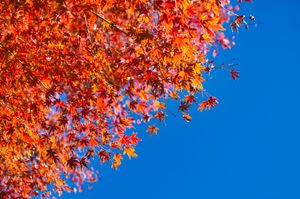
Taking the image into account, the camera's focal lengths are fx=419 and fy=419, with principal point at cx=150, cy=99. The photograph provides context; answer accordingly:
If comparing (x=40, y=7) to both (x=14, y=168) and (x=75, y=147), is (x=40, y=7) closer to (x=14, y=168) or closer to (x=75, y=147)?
(x=75, y=147)

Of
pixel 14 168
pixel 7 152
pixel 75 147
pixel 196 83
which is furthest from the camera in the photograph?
pixel 14 168

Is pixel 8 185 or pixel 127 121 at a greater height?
pixel 8 185

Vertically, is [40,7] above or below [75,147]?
above

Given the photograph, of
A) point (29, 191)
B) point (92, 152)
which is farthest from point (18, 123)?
point (29, 191)

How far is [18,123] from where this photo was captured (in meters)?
10.0

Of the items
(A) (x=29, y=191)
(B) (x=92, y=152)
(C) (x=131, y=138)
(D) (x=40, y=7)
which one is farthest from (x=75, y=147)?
(A) (x=29, y=191)

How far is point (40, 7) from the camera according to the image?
29.0ft

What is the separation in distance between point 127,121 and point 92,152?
1.26 metres

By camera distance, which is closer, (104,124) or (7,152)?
(104,124)

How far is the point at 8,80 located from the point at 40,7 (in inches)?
77.8

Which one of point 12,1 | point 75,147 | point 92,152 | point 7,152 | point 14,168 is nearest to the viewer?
point 12,1

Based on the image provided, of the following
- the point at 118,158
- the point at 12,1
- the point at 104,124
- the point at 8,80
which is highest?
the point at 12,1

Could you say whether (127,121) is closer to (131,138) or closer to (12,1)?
(131,138)

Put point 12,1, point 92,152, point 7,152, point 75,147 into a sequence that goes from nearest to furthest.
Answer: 1. point 12,1
2. point 92,152
3. point 75,147
4. point 7,152
